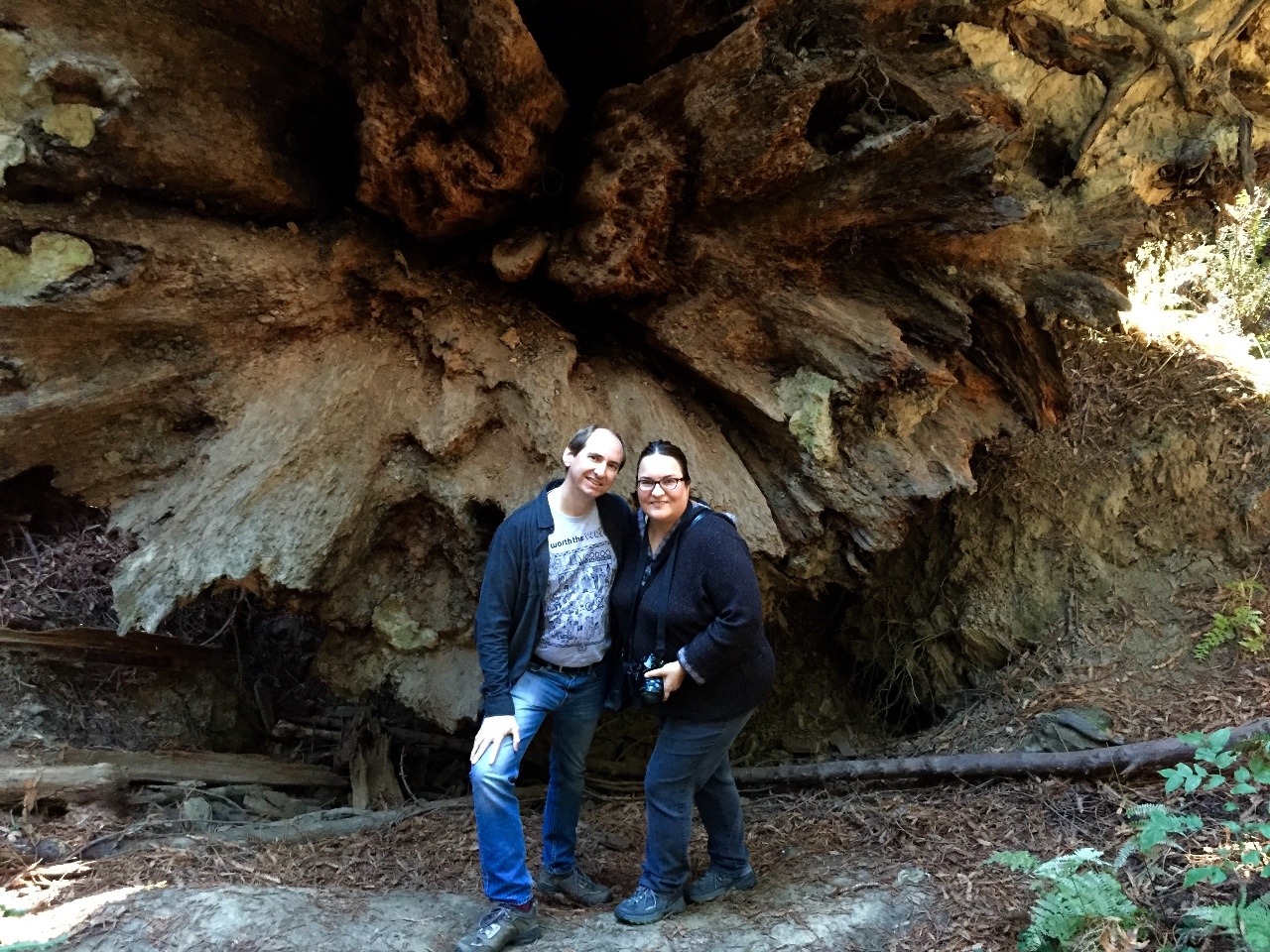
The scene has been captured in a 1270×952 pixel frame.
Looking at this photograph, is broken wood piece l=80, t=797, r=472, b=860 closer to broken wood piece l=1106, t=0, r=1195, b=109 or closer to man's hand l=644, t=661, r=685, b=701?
man's hand l=644, t=661, r=685, b=701

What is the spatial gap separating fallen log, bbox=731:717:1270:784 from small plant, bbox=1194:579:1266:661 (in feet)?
2.11

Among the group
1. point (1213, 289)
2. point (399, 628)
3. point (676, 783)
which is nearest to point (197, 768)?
point (399, 628)

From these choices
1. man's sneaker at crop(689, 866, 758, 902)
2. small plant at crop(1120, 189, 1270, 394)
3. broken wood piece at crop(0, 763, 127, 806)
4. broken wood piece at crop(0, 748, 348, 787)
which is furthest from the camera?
small plant at crop(1120, 189, 1270, 394)

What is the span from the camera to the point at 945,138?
4.08 m

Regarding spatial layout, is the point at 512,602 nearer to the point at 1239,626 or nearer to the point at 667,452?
the point at 667,452

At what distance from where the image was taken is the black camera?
311 centimetres

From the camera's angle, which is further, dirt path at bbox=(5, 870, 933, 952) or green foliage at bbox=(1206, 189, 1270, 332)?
green foliage at bbox=(1206, 189, 1270, 332)

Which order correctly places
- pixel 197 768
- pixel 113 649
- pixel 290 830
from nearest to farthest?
1. pixel 290 830
2. pixel 197 768
3. pixel 113 649

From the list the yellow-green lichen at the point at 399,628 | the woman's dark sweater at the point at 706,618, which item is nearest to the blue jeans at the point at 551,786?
the woman's dark sweater at the point at 706,618

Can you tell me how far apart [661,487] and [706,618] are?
0.55 m

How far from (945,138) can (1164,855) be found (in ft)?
11.4

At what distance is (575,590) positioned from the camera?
3.36 meters

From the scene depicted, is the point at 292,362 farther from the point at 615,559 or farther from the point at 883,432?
the point at 883,432

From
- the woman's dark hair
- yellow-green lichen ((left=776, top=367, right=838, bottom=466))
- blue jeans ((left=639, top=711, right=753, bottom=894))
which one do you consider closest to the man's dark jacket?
the woman's dark hair
